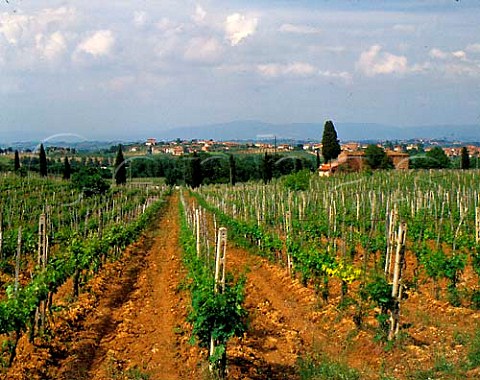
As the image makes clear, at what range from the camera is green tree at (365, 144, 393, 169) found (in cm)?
6000

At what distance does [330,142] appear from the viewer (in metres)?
67.5

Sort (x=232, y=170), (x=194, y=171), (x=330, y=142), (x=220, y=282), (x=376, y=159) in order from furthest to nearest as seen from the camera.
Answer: (x=194, y=171)
(x=232, y=170)
(x=330, y=142)
(x=376, y=159)
(x=220, y=282)

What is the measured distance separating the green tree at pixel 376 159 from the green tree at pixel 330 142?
620 cm

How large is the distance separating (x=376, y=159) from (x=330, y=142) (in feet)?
26.2

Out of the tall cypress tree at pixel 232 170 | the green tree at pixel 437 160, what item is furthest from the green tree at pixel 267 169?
the green tree at pixel 437 160

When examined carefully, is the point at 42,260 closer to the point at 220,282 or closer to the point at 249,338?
the point at 249,338

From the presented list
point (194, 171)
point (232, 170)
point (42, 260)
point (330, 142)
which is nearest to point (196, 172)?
point (194, 171)

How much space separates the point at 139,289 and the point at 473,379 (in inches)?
353

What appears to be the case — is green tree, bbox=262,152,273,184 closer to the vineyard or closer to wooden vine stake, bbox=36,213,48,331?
the vineyard

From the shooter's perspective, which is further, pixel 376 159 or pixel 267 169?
pixel 267 169

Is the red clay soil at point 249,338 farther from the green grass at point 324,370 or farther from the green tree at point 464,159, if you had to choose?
the green tree at point 464,159

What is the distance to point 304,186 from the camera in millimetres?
34625

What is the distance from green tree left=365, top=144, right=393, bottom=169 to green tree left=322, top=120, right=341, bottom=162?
20.3 feet

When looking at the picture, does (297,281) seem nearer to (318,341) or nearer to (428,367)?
(318,341)
